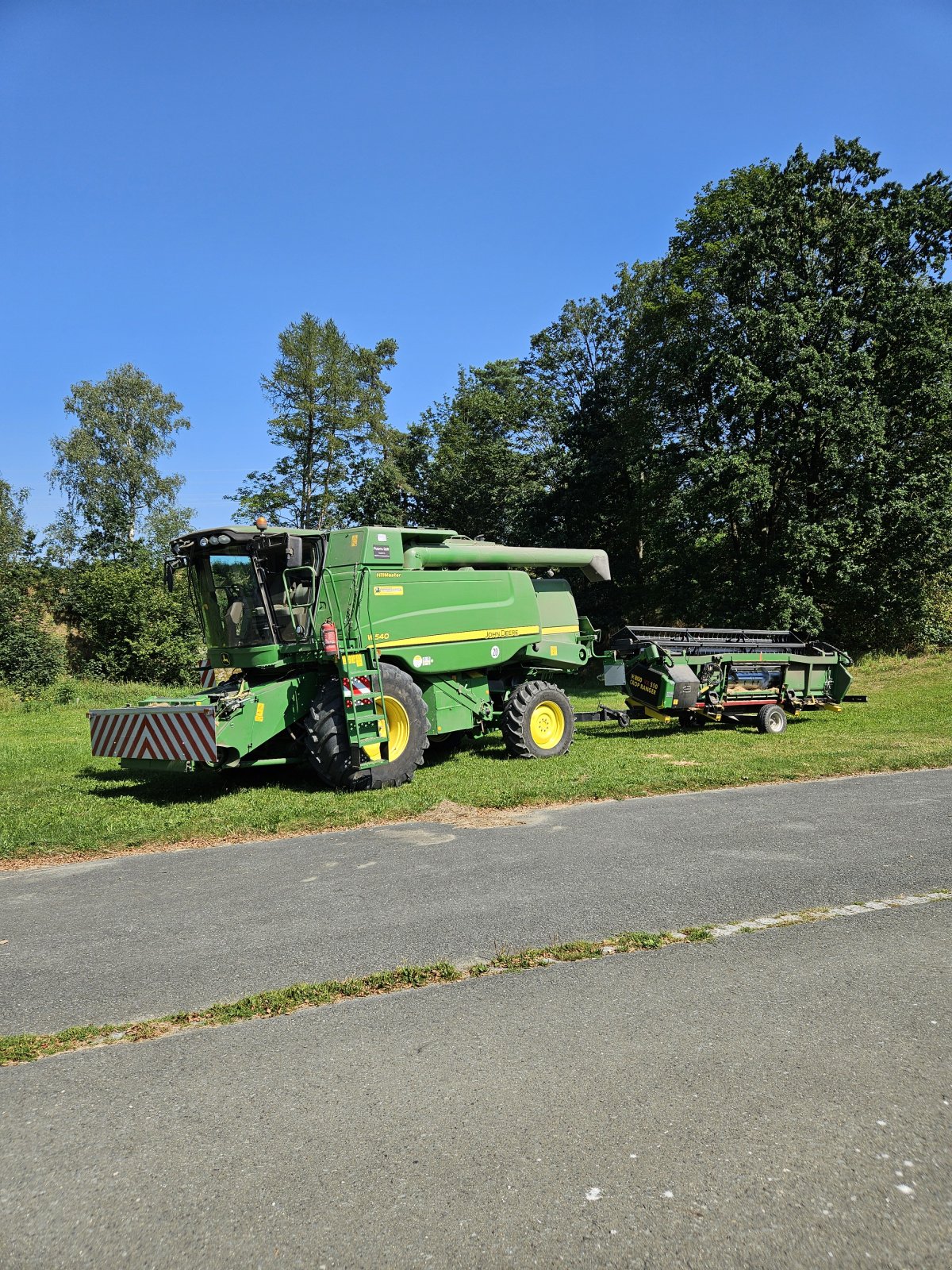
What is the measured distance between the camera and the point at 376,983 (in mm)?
4469

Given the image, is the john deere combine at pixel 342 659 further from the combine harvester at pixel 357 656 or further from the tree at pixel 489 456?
the tree at pixel 489 456

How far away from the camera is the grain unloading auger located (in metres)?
15.2

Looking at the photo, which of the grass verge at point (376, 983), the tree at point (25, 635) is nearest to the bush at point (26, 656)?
the tree at point (25, 635)

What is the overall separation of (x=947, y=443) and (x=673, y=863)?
22935 millimetres

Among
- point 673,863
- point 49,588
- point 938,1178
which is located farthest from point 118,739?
point 49,588

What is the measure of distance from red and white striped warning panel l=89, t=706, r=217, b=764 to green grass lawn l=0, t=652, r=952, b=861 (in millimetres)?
532

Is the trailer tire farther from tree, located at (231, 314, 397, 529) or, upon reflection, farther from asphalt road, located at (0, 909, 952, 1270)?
tree, located at (231, 314, 397, 529)

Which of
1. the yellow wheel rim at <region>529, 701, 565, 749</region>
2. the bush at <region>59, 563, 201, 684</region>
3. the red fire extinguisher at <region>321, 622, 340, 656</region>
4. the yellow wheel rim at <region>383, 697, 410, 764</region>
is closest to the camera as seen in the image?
the red fire extinguisher at <region>321, 622, 340, 656</region>

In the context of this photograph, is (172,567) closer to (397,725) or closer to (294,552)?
(294,552)

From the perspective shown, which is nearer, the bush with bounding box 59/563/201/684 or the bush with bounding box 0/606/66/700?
the bush with bounding box 0/606/66/700

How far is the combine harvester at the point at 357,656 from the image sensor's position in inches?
396

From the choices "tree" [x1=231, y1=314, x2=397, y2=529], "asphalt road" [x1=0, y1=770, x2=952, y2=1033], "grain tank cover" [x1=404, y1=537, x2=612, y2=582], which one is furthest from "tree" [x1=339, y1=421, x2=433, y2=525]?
"asphalt road" [x1=0, y1=770, x2=952, y2=1033]

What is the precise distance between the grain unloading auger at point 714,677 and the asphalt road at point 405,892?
6403mm

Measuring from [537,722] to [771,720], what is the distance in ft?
17.1
